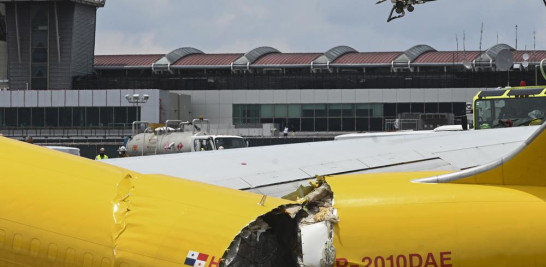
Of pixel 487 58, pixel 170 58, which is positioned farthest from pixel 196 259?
pixel 170 58

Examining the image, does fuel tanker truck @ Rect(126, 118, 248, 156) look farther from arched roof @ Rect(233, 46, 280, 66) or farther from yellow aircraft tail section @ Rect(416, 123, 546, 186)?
arched roof @ Rect(233, 46, 280, 66)

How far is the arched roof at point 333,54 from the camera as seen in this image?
9931 centimetres

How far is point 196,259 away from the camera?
773 centimetres

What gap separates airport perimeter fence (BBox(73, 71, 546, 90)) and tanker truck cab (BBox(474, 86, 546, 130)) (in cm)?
6188

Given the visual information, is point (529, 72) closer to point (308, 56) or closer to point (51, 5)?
point (308, 56)

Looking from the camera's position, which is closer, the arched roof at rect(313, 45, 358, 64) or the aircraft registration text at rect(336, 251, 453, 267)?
the aircraft registration text at rect(336, 251, 453, 267)

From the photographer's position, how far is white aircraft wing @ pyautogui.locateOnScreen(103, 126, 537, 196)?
459 inches

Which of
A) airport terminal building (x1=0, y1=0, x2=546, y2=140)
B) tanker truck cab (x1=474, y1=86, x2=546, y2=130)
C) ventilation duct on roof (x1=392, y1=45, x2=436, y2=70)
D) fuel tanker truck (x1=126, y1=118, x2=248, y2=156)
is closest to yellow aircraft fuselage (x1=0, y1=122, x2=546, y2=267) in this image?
tanker truck cab (x1=474, y1=86, x2=546, y2=130)

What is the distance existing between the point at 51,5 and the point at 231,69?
776 inches

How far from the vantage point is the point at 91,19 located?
341 feet

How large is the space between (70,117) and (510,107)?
223 ft

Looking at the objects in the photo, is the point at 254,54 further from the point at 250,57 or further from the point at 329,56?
the point at 329,56

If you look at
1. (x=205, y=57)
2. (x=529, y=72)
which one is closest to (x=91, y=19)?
(x=205, y=57)

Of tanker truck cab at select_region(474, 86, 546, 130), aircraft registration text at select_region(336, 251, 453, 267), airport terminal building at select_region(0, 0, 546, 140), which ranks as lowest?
aircraft registration text at select_region(336, 251, 453, 267)
